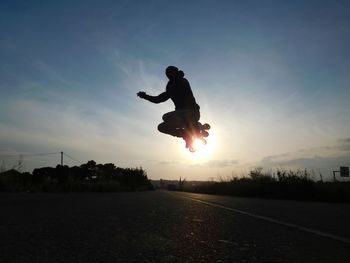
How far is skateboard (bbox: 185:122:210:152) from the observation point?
1279 centimetres

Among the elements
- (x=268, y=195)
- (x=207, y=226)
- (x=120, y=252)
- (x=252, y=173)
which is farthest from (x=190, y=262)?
(x=252, y=173)

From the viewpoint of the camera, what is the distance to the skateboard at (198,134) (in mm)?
12788

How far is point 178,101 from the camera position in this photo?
11875mm

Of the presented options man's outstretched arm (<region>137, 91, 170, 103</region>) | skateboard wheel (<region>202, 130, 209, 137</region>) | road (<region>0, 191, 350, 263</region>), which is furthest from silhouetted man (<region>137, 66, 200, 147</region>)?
road (<region>0, 191, 350, 263</region>)

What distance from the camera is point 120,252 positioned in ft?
13.1

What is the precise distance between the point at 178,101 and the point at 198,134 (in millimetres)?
1553

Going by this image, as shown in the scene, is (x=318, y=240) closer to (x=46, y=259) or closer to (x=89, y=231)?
(x=89, y=231)

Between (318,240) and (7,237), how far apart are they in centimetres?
343

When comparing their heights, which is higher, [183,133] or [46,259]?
[183,133]

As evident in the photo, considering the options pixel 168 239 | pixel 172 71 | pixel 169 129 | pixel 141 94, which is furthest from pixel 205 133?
pixel 168 239

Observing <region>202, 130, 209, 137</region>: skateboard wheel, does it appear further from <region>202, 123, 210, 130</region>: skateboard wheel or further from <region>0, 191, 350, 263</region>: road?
<region>0, 191, 350, 263</region>: road

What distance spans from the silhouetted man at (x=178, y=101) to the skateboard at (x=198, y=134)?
0.30 metres

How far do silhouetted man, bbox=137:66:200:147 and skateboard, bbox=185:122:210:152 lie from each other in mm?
297

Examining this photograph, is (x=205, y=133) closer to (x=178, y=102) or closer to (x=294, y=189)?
(x=178, y=102)
